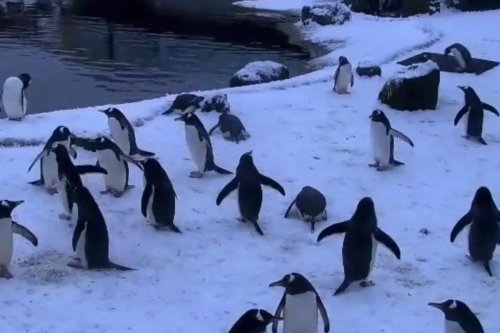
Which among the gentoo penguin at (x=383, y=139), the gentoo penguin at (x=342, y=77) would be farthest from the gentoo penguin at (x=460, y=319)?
the gentoo penguin at (x=342, y=77)

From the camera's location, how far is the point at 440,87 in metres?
13.6

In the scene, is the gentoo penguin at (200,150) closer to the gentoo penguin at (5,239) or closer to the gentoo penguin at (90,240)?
the gentoo penguin at (90,240)

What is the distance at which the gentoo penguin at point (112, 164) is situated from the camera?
26.6ft

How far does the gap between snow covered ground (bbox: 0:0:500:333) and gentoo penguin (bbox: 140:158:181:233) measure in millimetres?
142

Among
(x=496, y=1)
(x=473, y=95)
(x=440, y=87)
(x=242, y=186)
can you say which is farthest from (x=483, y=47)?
(x=242, y=186)

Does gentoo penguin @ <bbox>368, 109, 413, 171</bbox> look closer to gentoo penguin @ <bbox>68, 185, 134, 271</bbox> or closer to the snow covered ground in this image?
the snow covered ground

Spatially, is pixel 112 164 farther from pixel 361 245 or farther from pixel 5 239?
pixel 361 245

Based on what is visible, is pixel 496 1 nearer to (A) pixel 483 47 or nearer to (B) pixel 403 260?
(A) pixel 483 47

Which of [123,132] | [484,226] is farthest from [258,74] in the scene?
[484,226]

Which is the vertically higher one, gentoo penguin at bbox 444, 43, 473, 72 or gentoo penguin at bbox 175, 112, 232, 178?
gentoo penguin at bbox 444, 43, 473, 72

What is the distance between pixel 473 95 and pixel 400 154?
1.41 meters

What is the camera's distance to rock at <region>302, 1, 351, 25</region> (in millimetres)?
25172

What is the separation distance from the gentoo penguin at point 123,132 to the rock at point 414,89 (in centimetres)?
453

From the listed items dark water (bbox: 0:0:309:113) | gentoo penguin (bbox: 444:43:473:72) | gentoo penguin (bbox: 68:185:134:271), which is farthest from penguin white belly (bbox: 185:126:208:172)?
gentoo penguin (bbox: 444:43:473:72)
